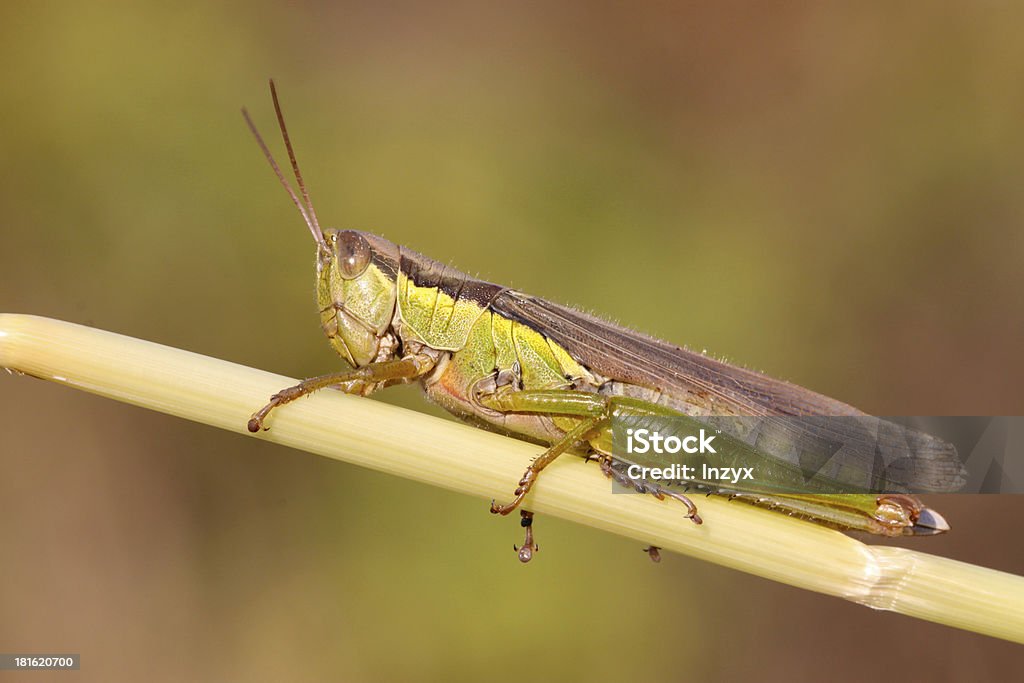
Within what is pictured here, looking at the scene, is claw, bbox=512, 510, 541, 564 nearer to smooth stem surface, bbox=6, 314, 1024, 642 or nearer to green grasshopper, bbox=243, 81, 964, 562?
green grasshopper, bbox=243, 81, 964, 562

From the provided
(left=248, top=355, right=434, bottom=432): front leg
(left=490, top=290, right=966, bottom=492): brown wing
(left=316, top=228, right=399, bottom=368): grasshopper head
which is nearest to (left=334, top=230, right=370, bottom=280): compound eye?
(left=316, top=228, right=399, bottom=368): grasshopper head

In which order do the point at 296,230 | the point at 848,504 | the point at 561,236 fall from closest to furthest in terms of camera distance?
the point at 848,504, the point at 296,230, the point at 561,236

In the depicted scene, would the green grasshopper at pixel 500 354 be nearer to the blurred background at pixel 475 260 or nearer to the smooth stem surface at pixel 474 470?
the smooth stem surface at pixel 474 470

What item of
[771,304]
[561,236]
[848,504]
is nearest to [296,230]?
[561,236]

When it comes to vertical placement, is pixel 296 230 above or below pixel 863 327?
above

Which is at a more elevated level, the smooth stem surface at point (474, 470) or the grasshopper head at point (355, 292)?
the grasshopper head at point (355, 292)

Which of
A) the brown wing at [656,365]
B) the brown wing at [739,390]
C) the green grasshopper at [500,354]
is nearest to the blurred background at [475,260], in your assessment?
the brown wing at [739,390]

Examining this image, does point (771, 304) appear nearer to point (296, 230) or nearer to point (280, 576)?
Result: point (296, 230)
